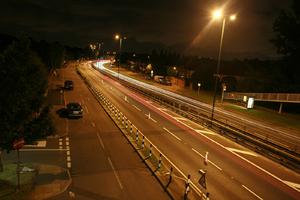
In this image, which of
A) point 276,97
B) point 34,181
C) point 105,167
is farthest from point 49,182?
point 276,97

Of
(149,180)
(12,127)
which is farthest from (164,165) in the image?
(12,127)

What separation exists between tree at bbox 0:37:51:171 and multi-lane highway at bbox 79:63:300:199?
927 centimetres

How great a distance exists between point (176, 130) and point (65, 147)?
37.0 ft

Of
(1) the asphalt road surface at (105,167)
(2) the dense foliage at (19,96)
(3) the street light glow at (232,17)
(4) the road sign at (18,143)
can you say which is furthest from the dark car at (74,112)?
(3) the street light glow at (232,17)

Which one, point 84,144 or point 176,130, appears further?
point 176,130

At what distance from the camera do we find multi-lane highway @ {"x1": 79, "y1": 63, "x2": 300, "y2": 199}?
16.9 m

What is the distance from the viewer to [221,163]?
21125 millimetres

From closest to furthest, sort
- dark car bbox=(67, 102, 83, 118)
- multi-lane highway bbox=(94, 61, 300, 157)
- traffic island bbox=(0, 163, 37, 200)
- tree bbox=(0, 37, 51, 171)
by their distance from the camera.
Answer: traffic island bbox=(0, 163, 37, 200) < tree bbox=(0, 37, 51, 171) < multi-lane highway bbox=(94, 61, 300, 157) < dark car bbox=(67, 102, 83, 118)

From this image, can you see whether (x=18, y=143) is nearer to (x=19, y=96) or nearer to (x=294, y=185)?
(x=19, y=96)

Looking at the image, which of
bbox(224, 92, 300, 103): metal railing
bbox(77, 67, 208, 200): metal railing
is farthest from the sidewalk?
bbox(224, 92, 300, 103): metal railing

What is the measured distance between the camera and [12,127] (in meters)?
15.7

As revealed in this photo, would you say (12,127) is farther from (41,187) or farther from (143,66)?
(143,66)

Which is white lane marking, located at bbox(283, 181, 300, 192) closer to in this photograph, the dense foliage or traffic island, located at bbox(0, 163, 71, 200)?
traffic island, located at bbox(0, 163, 71, 200)

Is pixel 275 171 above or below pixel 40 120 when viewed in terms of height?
below
